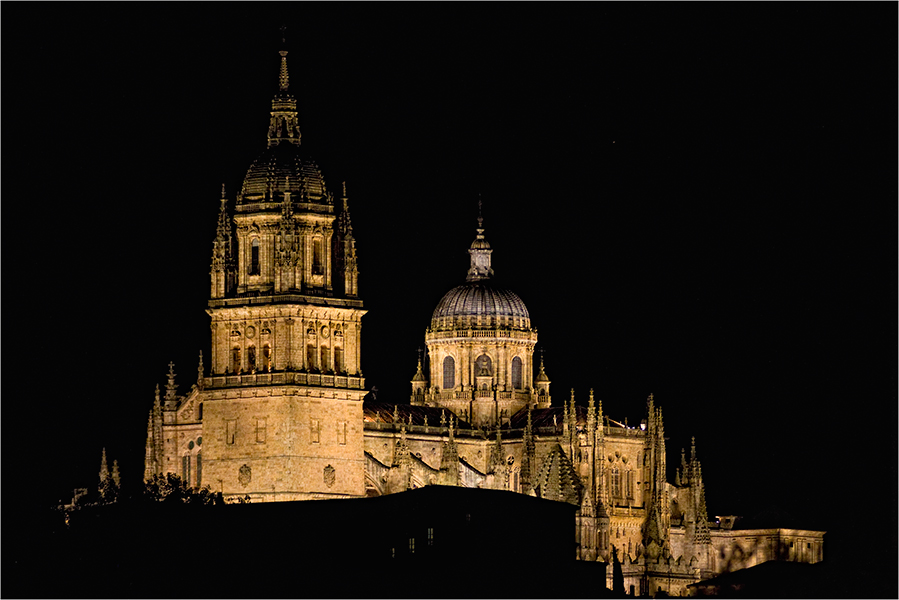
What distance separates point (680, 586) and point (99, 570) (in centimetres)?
3787

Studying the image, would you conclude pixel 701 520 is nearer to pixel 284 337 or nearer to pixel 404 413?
pixel 404 413

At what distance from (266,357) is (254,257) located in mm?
4606

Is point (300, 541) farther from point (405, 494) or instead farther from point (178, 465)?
point (178, 465)

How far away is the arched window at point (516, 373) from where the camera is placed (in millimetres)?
196000

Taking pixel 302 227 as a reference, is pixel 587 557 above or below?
below

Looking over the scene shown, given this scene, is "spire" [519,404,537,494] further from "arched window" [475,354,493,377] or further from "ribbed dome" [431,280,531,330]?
"ribbed dome" [431,280,531,330]

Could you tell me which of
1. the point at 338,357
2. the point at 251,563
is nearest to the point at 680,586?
the point at 338,357

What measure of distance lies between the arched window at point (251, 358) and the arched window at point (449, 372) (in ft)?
61.9

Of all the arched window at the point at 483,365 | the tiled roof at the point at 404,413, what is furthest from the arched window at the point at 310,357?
the arched window at the point at 483,365

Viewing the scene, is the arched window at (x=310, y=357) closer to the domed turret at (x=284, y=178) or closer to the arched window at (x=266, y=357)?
the arched window at (x=266, y=357)

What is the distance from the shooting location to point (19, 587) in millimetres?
147625

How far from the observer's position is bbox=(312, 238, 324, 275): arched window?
179 meters

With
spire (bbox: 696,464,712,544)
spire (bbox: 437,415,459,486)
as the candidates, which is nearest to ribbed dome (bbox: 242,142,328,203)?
spire (bbox: 437,415,459,486)

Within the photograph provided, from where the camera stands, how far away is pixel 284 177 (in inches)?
7018
